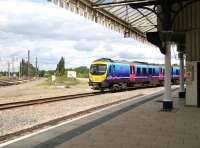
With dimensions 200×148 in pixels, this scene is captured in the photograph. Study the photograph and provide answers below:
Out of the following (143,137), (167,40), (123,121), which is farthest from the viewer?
(167,40)

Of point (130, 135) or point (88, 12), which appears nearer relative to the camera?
point (130, 135)

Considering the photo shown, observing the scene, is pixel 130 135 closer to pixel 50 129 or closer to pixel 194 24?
pixel 50 129

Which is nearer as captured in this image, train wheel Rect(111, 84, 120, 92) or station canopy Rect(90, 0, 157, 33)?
station canopy Rect(90, 0, 157, 33)

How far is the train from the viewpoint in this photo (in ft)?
124

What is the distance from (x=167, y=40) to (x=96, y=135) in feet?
25.9

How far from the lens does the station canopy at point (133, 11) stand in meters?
19.3

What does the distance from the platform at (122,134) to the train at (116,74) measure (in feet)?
73.1

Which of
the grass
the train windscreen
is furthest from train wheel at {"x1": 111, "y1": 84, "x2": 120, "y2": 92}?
the grass

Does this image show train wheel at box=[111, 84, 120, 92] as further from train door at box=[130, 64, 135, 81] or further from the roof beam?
the roof beam

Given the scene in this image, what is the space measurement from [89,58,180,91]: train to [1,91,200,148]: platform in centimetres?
2229

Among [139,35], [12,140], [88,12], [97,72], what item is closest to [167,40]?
[88,12]

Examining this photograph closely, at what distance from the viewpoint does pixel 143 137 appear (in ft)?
34.7

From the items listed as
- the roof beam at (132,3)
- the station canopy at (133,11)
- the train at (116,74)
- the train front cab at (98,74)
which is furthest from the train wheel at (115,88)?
the roof beam at (132,3)

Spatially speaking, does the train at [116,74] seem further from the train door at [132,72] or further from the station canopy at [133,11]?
the station canopy at [133,11]
